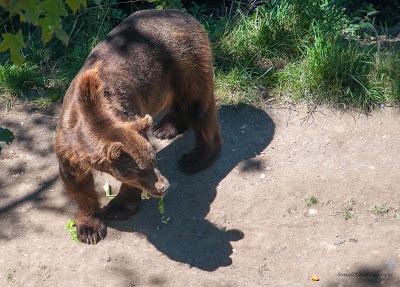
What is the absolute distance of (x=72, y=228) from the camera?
542cm

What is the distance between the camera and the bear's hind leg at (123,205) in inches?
215

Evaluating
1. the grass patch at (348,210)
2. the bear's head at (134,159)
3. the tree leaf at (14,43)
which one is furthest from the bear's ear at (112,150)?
the grass patch at (348,210)

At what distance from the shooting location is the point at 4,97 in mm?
6941

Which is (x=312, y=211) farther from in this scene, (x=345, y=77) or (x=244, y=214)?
(x=345, y=77)

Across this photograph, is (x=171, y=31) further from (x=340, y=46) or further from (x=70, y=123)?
(x=340, y=46)

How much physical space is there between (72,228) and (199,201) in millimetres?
1089

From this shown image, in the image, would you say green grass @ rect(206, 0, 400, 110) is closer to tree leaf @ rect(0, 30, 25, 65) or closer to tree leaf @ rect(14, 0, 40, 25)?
tree leaf @ rect(0, 30, 25, 65)

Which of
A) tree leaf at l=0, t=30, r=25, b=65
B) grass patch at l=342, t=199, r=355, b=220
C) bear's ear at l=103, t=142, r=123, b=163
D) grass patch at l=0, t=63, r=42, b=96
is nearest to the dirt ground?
grass patch at l=342, t=199, r=355, b=220

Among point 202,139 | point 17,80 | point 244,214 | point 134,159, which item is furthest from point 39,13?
point 17,80

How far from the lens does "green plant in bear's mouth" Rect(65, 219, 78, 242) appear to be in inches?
210

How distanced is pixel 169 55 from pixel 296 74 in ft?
5.69

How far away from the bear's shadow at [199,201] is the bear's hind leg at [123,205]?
6cm

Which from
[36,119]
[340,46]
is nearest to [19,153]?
[36,119]

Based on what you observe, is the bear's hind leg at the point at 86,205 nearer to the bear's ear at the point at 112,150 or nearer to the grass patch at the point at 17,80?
the bear's ear at the point at 112,150
